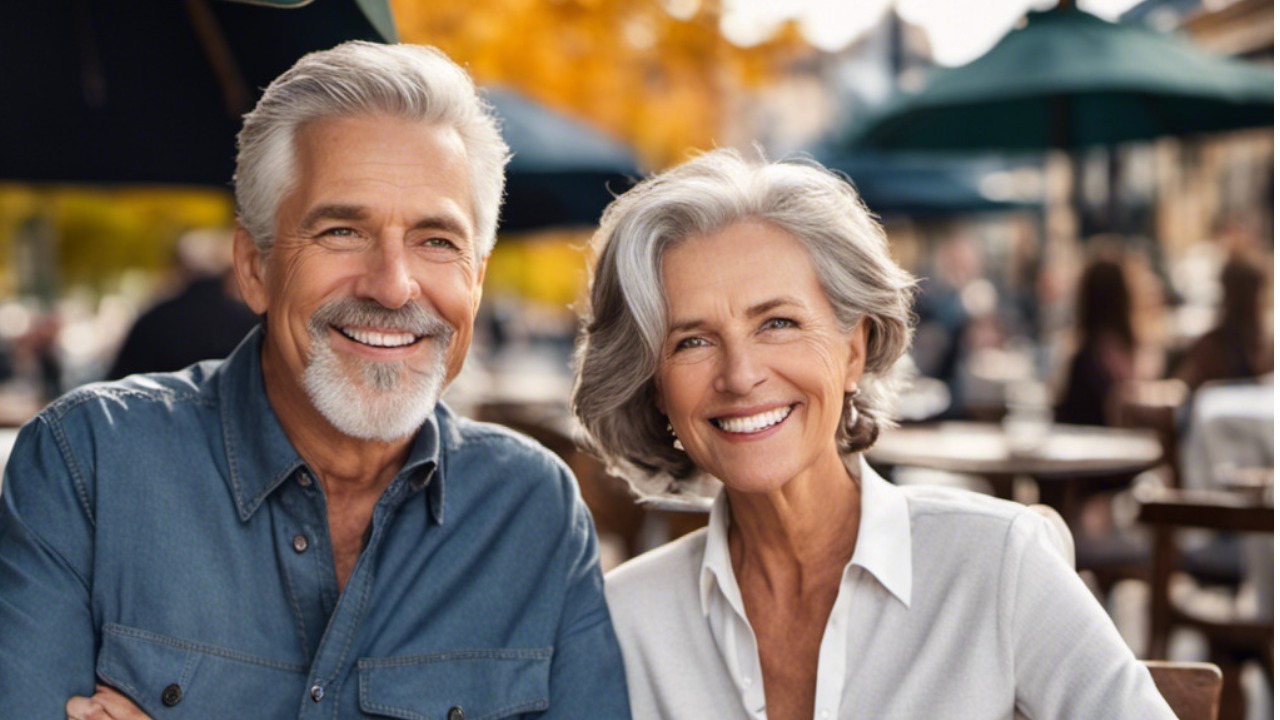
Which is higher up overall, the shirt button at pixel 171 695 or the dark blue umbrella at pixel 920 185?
the dark blue umbrella at pixel 920 185

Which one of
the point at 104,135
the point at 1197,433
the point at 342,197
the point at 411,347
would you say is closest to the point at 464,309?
the point at 411,347

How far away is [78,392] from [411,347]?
0.54 m

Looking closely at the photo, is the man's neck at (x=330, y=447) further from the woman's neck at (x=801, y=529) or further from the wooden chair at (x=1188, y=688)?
the wooden chair at (x=1188, y=688)

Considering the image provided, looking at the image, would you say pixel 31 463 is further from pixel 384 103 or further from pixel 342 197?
pixel 384 103

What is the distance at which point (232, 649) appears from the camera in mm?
2166

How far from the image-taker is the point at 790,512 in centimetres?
237

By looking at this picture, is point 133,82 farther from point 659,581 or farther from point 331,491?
point 659,581

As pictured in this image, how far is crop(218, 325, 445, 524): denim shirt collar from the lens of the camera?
2.26 m

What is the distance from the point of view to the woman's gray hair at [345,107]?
230 cm

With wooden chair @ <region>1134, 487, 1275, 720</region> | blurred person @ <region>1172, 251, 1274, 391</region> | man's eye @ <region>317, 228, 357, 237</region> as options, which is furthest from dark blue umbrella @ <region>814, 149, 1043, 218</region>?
man's eye @ <region>317, 228, 357, 237</region>

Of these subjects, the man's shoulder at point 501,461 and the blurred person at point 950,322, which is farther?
the blurred person at point 950,322

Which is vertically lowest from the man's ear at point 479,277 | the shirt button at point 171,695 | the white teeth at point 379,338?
the shirt button at point 171,695

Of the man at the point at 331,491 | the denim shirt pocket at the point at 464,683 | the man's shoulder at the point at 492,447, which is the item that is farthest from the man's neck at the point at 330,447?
the denim shirt pocket at the point at 464,683

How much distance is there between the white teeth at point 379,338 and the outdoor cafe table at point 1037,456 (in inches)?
121
